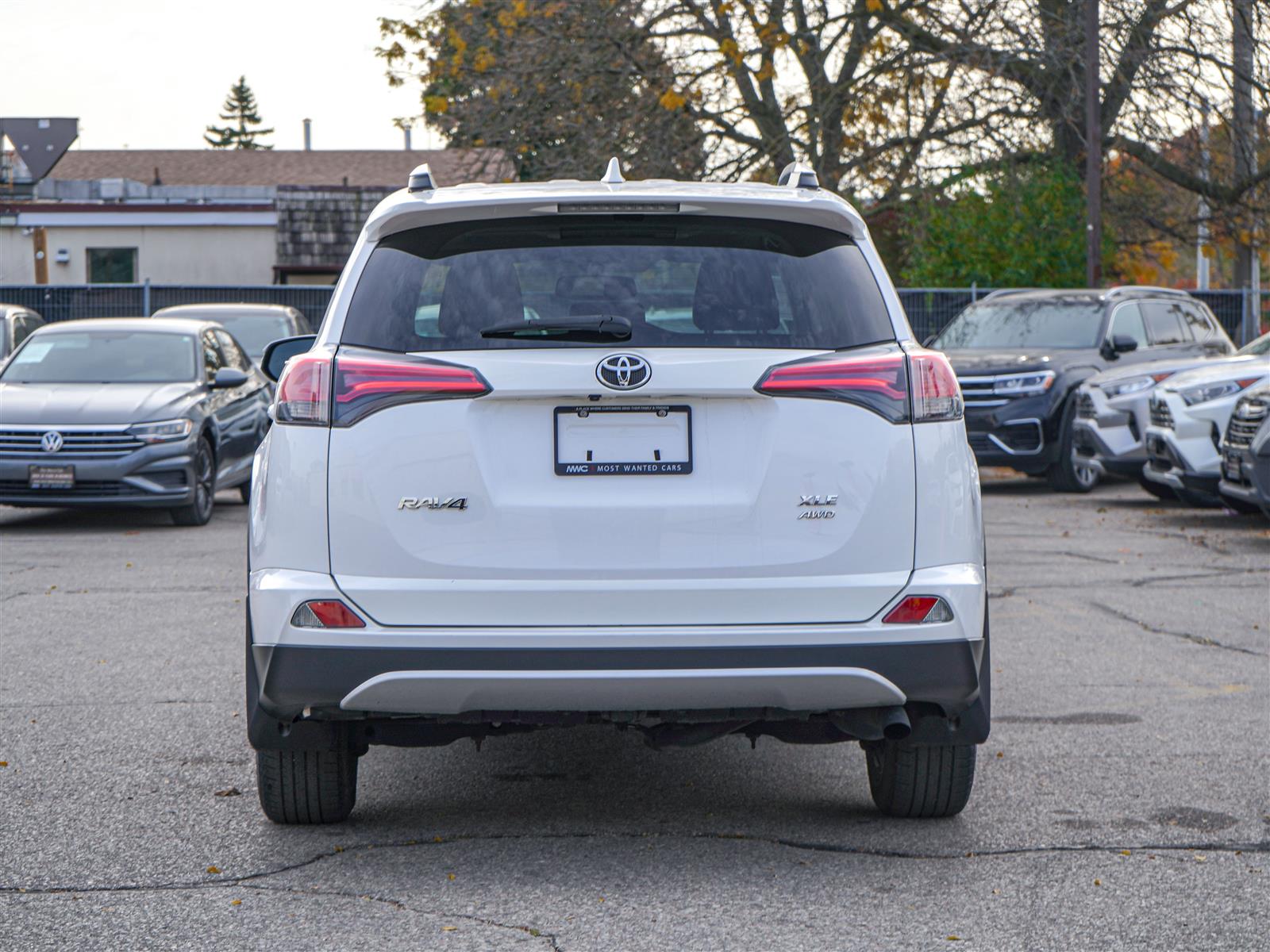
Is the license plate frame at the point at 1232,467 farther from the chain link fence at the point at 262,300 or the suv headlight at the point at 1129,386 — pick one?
the chain link fence at the point at 262,300

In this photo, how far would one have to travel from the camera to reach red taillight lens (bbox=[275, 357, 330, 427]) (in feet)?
14.3

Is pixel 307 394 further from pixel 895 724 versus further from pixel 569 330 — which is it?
pixel 895 724

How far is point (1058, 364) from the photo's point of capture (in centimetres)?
1730

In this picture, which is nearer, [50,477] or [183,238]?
[50,477]

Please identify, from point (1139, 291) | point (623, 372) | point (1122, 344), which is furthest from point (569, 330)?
point (1139, 291)

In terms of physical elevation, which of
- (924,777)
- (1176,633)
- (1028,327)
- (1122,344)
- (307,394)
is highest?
(1028,327)

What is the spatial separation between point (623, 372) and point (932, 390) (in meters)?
0.79

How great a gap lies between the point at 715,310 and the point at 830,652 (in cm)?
92

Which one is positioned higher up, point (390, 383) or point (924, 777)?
point (390, 383)

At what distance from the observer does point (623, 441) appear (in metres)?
4.28

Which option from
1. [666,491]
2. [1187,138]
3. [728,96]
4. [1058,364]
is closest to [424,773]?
[666,491]

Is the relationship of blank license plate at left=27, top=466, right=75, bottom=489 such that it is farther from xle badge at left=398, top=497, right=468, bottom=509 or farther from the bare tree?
the bare tree

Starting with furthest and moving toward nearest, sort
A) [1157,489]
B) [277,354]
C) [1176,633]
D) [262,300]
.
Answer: [262,300] → [1157,489] → [1176,633] → [277,354]

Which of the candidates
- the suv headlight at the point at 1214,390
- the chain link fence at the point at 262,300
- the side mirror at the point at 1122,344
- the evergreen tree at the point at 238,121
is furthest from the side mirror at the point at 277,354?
the evergreen tree at the point at 238,121
